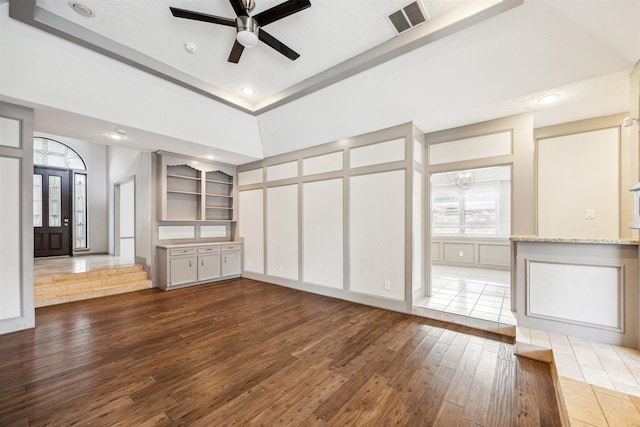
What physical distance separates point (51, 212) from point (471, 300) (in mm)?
9907

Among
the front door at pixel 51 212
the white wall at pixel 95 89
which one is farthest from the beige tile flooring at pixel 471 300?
the front door at pixel 51 212

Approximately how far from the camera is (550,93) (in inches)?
111

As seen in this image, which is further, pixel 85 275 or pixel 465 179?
pixel 465 179

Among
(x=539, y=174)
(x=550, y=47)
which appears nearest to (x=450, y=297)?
(x=539, y=174)

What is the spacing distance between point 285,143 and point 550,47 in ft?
12.5

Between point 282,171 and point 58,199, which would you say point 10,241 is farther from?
point 58,199

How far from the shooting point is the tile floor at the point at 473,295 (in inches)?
129

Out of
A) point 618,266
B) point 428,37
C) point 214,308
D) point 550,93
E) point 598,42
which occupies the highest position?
point 428,37

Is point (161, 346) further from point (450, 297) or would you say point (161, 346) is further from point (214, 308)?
point (450, 297)

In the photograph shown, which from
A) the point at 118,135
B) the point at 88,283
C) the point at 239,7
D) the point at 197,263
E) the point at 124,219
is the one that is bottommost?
the point at 88,283

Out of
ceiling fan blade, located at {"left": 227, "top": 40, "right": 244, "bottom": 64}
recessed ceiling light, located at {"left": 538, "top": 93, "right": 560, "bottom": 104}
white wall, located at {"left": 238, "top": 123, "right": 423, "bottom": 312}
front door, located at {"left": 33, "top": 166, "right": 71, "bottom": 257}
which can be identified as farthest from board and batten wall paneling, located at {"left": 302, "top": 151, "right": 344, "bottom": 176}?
front door, located at {"left": 33, "top": 166, "right": 71, "bottom": 257}

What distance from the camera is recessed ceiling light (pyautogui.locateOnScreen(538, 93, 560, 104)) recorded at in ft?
9.39

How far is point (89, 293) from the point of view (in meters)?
4.39

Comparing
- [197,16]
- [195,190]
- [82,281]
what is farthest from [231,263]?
[197,16]
